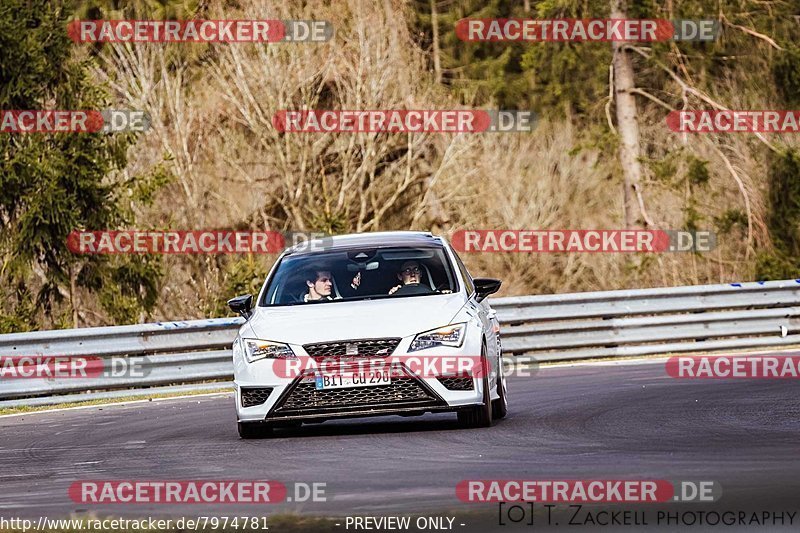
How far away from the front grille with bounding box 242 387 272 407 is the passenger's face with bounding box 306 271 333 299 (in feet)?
3.85

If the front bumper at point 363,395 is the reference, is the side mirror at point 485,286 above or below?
above

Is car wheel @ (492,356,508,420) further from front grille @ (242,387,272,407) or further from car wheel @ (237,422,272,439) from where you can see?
front grille @ (242,387,272,407)

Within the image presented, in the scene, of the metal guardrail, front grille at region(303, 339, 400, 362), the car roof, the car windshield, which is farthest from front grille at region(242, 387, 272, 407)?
the metal guardrail

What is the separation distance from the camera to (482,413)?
→ 1171 cm

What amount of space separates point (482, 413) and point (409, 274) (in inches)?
55.3

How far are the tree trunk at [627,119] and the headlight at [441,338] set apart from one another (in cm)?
2094

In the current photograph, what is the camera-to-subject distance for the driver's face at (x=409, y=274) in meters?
12.4

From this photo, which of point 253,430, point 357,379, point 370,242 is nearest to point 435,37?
point 370,242

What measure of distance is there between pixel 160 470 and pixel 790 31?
2473 centimetres

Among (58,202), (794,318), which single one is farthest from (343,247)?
(58,202)

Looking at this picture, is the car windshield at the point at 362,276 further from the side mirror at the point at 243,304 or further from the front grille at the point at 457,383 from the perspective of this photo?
the front grille at the point at 457,383

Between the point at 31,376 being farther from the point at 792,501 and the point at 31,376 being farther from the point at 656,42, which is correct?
the point at 656,42

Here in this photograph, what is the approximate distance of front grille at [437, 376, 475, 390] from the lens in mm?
11320

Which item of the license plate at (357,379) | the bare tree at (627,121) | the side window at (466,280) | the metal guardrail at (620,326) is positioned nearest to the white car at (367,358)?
the license plate at (357,379)
